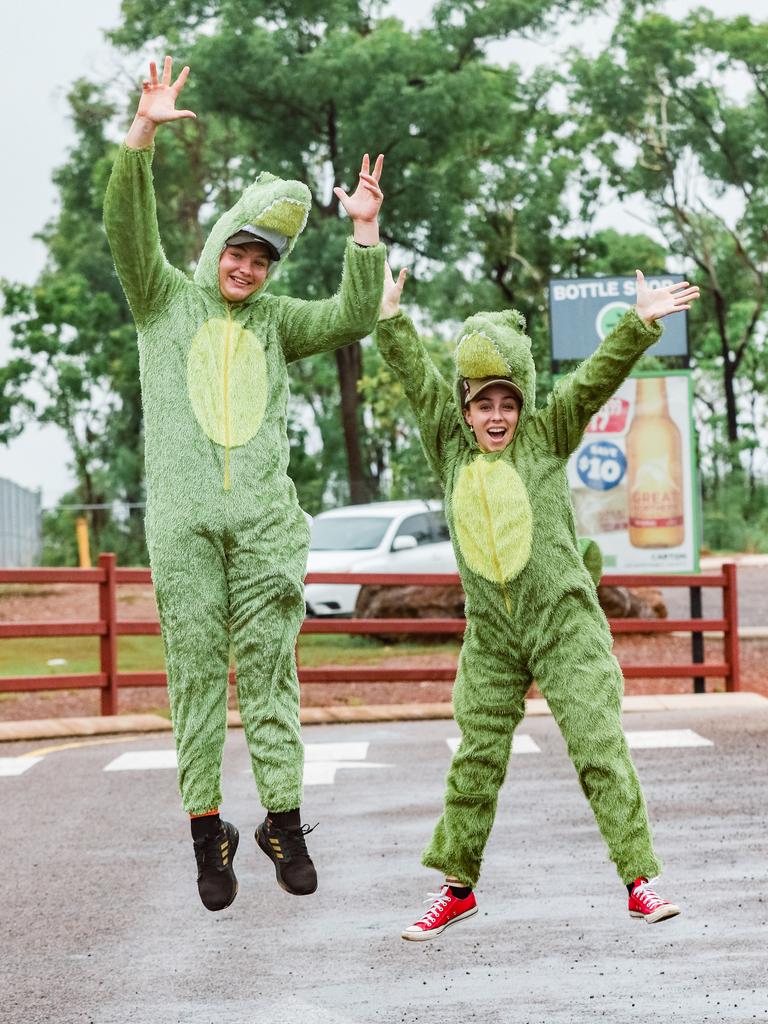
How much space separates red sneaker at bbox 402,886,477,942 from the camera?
5.00m

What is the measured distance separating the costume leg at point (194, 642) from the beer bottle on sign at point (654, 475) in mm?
11141

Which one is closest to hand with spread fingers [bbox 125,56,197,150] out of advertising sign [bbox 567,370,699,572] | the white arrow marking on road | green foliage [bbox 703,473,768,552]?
the white arrow marking on road

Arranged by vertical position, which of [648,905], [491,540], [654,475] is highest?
[491,540]

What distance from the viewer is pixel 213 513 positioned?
15.5 feet

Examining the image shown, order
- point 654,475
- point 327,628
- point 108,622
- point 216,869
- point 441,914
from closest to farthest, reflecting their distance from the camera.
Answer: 1. point 216,869
2. point 441,914
3. point 108,622
4. point 327,628
5. point 654,475

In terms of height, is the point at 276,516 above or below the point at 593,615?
above

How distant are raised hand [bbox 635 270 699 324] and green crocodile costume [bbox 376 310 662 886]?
35mm

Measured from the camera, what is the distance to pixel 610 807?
4965 millimetres

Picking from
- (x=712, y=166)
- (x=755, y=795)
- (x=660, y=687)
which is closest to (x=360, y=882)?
(x=755, y=795)

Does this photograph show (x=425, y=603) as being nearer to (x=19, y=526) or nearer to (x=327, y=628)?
(x=327, y=628)

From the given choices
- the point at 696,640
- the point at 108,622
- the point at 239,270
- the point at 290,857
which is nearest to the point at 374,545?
the point at 696,640

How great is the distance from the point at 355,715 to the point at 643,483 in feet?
10.9

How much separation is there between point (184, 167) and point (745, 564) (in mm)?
13550

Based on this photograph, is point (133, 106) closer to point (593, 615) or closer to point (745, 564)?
point (745, 564)
